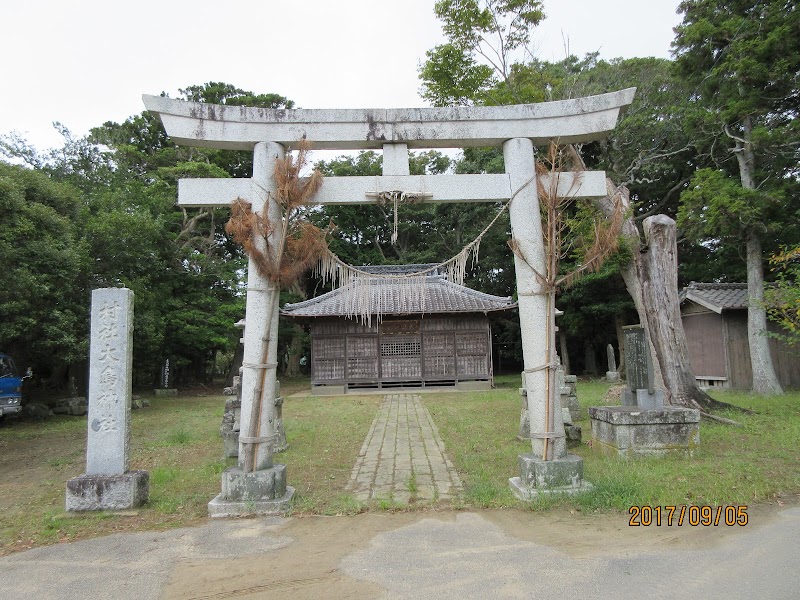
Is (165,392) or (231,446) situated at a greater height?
(231,446)

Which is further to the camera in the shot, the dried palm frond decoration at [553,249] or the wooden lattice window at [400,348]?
the wooden lattice window at [400,348]

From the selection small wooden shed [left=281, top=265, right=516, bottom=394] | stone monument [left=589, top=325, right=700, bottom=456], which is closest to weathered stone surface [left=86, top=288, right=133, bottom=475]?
stone monument [left=589, top=325, right=700, bottom=456]

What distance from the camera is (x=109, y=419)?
551cm

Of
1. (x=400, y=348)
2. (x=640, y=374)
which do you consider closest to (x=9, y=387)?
(x=400, y=348)

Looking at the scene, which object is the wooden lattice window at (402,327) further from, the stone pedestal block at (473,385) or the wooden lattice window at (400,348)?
the stone pedestal block at (473,385)

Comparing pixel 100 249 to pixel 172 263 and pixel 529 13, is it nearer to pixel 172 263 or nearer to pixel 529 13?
pixel 172 263

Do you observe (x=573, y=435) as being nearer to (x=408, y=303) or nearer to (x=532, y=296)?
(x=532, y=296)

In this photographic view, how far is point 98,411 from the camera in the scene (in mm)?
5512

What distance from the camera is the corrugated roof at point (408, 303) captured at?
19.4 metres

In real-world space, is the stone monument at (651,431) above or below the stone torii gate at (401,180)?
below

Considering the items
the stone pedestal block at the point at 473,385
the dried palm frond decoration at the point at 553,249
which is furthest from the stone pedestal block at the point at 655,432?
the stone pedestal block at the point at 473,385

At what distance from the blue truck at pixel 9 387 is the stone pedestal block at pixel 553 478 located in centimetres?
1483

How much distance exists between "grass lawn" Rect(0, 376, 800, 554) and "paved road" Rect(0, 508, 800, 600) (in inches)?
17.3
